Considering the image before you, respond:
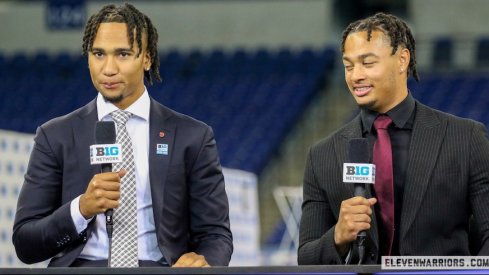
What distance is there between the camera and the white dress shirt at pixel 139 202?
3705 millimetres

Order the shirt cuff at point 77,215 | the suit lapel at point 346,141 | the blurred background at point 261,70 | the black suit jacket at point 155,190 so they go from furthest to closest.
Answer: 1. the blurred background at point 261,70
2. the suit lapel at point 346,141
3. the black suit jacket at point 155,190
4. the shirt cuff at point 77,215

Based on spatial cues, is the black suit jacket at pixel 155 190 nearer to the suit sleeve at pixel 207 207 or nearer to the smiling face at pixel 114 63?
the suit sleeve at pixel 207 207

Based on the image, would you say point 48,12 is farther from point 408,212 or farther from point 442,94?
point 408,212

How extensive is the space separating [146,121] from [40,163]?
362 mm

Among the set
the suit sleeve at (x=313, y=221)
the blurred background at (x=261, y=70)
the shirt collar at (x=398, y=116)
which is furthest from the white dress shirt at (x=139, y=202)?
the blurred background at (x=261, y=70)

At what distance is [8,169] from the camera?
6938 mm

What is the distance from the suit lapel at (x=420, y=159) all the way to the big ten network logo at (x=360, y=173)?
47 centimetres

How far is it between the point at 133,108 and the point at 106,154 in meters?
0.46

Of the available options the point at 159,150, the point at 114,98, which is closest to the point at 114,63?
the point at 114,98

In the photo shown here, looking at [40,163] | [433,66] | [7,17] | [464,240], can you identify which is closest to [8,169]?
[40,163]

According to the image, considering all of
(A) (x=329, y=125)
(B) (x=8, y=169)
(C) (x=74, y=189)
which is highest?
(C) (x=74, y=189)

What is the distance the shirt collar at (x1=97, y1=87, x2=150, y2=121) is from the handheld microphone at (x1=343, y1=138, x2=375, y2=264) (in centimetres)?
72

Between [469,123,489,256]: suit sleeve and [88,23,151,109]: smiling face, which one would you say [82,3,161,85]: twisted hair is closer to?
[88,23,151,109]: smiling face

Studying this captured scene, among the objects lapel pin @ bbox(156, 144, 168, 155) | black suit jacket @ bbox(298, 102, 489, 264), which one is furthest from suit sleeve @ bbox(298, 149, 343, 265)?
lapel pin @ bbox(156, 144, 168, 155)
